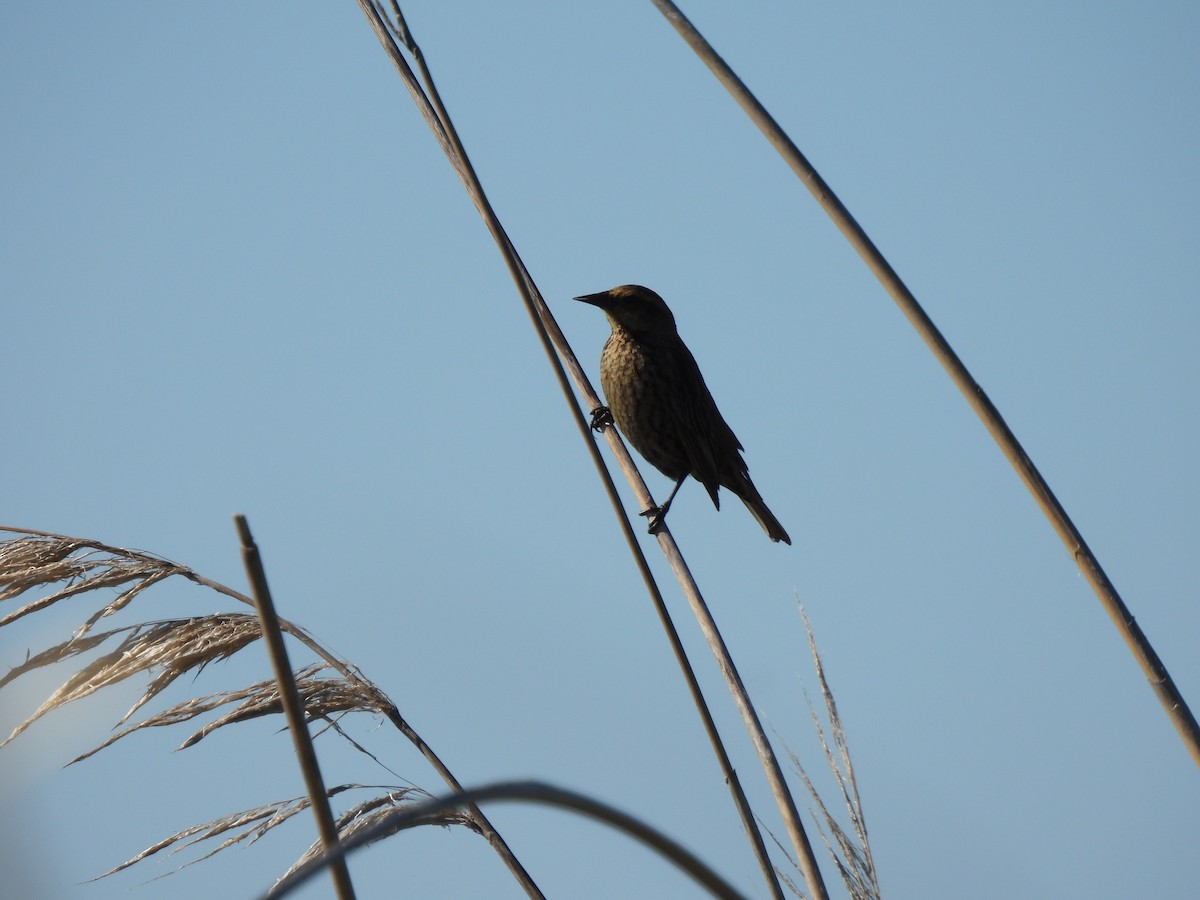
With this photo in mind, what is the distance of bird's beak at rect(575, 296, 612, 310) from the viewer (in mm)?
4500

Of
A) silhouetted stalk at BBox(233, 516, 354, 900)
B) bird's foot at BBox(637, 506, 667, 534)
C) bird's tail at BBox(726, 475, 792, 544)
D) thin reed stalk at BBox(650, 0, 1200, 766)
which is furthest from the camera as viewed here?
bird's tail at BBox(726, 475, 792, 544)

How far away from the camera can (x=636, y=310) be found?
15.2ft

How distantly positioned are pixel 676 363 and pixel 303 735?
3.56 meters

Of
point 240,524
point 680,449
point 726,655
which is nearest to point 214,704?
point 726,655

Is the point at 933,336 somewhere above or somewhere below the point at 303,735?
above

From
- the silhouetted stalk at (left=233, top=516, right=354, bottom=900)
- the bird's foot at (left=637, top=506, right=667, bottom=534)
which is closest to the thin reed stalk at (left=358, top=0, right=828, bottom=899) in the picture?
the bird's foot at (left=637, top=506, right=667, bottom=534)

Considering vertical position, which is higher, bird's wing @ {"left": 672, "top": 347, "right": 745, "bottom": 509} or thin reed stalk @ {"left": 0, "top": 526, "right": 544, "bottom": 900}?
bird's wing @ {"left": 672, "top": 347, "right": 745, "bottom": 509}

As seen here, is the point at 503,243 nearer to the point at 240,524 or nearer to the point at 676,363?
the point at 240,524

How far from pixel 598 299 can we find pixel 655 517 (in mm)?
2130

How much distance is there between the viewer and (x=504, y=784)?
805 millimetres

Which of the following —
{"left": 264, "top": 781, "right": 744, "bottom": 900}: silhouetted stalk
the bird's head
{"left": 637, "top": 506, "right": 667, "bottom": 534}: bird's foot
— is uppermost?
the bird's head

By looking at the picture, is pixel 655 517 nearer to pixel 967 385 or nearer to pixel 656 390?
pixel 967 385

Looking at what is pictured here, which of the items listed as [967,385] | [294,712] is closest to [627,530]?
[967,385]

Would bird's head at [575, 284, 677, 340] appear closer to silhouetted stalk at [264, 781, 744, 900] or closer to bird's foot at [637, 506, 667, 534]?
bird's foot at [637, 506, 667, 534]
